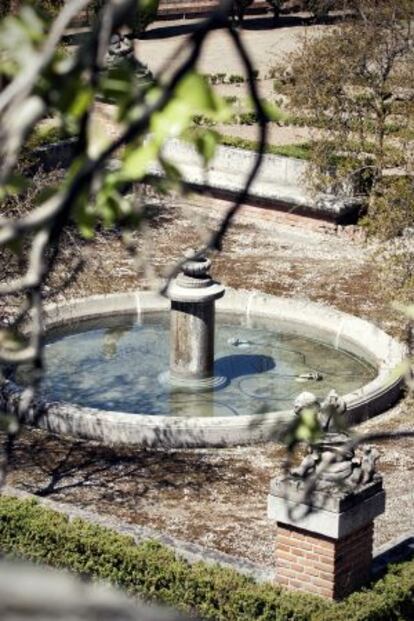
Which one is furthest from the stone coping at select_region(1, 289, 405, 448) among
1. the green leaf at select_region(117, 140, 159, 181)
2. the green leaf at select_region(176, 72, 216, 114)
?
→ the green leaf at select_region(176, 72, 216, 114)

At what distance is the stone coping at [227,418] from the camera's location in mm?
14820

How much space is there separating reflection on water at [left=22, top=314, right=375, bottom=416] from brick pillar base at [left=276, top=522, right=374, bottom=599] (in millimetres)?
5582

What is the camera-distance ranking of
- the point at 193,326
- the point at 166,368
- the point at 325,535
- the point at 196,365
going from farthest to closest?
1. the point at 166,368
2. the point at 196,365
3. the point at 193,326
4. the point at 325,535

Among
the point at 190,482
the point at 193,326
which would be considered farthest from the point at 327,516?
the point at 193,326

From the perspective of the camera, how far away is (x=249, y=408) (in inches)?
647

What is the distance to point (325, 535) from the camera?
33.0ft

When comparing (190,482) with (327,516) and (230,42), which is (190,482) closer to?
(327,516)

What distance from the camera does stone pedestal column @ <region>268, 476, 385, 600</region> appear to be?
9.96 m

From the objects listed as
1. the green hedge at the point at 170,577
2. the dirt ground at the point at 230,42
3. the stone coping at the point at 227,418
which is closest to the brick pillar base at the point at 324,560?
the green hedge at the point at 170,577

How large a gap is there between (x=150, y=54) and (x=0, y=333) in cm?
3521

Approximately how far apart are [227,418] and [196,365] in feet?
7.22

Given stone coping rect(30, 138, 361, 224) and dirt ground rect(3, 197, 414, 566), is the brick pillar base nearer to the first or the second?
dirt ground rect(3, 197, 414, 566)

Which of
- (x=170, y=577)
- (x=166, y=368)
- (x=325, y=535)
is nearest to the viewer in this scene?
(x=325, y=535)

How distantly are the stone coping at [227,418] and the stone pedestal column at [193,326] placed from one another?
5.62 feet
